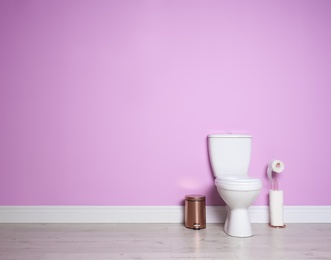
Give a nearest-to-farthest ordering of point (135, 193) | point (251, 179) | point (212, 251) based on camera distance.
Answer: point (212, 251)
point (251, 179)
point (135, 193)

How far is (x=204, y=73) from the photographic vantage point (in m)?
2.95

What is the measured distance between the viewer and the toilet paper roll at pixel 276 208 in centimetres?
275

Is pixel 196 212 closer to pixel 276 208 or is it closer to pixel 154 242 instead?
pixel 154 242

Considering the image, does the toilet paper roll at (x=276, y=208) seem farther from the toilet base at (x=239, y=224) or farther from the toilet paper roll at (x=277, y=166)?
the toilet base at (x=239, y=224)

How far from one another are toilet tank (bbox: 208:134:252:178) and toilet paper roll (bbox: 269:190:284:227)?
0.32 metres

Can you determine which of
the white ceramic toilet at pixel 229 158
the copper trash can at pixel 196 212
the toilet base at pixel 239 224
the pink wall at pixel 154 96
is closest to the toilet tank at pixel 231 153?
the white ceramic toilet at pixel 229 158

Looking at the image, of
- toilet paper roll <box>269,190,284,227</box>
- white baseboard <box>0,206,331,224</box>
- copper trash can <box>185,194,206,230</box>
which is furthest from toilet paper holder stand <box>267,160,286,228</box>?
copper trash can <box>185,194,206,230</box>

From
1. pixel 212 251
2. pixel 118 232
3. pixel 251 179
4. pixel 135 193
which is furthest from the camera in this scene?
pixel 135 193

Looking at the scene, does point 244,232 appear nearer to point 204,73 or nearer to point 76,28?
point 204,73

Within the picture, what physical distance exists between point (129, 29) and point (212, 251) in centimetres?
197

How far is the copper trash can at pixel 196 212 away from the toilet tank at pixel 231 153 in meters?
0.27

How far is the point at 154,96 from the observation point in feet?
9.61

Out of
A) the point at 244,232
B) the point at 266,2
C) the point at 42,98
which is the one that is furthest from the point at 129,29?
the point at 244,232

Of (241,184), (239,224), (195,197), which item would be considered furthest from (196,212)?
(241,184)
